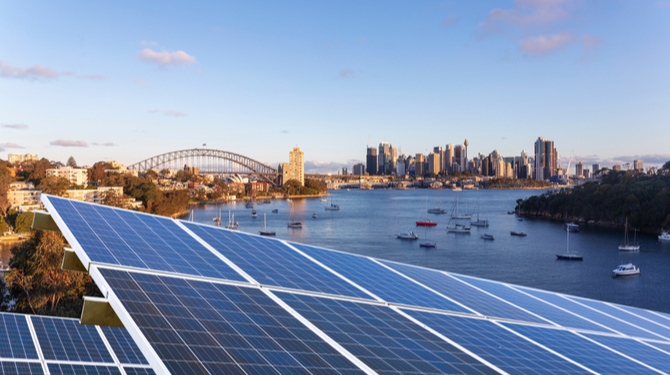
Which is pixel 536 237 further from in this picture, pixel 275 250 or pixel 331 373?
pixel 331 373

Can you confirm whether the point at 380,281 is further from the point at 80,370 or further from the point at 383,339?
the point at 80,370

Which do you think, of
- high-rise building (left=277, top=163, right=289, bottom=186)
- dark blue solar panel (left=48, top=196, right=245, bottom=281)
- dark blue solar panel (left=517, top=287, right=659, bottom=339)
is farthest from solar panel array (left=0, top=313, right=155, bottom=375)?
high-rise building (left=277, top=163, right=289, bottom=186)

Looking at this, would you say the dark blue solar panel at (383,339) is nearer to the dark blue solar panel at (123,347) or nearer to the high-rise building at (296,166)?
the dark blue solar panel at (123,347)

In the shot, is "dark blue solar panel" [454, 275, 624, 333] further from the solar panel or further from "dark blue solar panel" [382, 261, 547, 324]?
the solar panel

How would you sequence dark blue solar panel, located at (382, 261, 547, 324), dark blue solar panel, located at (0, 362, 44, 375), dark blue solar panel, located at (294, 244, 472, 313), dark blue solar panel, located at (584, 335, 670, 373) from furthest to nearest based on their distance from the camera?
dark blue solar panel, located at (382, 261, 547, 324) < dark blue solar panel, located at (294, 244, 472, 313) < dark blue solar panel, located at (584, 335, 670, 373) < dark blue solar panel, located at (0, 362, 44, 375)

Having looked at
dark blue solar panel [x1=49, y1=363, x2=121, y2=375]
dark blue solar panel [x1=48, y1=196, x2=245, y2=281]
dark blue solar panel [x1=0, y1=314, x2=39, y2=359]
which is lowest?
dark blue solar panel [x1=49, y1=363, x2=121, y2=375]

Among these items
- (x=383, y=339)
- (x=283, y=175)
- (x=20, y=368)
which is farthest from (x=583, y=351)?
(x=283, y=175)
